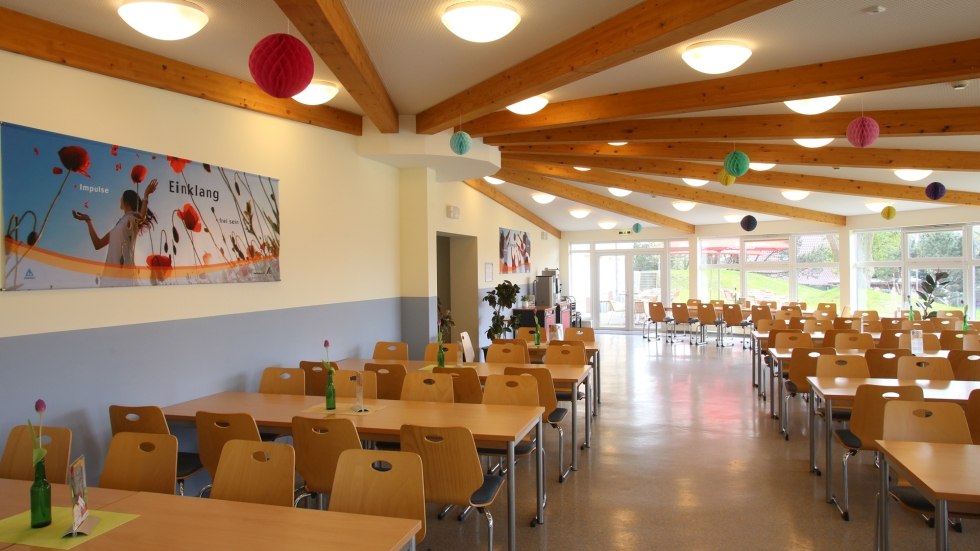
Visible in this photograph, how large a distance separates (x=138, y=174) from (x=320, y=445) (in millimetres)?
2256

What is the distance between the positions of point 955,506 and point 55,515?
3.76 metres

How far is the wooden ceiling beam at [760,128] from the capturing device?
554 cm

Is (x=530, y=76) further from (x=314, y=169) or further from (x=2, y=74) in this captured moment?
(x=2, y=74)

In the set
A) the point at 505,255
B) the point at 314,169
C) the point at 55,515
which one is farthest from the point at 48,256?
the point at 505,255

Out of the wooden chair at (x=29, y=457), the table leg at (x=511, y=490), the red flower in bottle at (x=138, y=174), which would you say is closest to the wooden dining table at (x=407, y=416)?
the table leg at (x=511, y=490)

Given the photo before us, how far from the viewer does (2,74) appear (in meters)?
3.29

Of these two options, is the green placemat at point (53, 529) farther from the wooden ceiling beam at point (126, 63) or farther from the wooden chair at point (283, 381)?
the wooden ceiling beam at point (126, 63)

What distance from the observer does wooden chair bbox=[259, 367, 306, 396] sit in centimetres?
459

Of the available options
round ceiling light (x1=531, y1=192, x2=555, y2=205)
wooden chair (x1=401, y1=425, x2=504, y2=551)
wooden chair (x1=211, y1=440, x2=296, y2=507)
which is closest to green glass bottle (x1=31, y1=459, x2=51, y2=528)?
wooden chair (x1=211, y1=440, x2=296, y2=507)

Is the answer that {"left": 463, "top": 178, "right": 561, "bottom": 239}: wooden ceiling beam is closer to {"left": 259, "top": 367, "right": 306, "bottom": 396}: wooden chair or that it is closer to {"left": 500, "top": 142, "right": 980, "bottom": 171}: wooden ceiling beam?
{"left": 500, "top": 142, "right": 980, "bottom": 171}: wooden ceiling beam

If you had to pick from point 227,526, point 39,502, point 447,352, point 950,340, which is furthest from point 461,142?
point 950,340

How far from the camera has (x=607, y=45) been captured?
3787 mm

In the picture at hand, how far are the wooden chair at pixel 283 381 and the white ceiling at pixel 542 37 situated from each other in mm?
2258

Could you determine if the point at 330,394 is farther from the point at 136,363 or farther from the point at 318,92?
the point at 318,92
